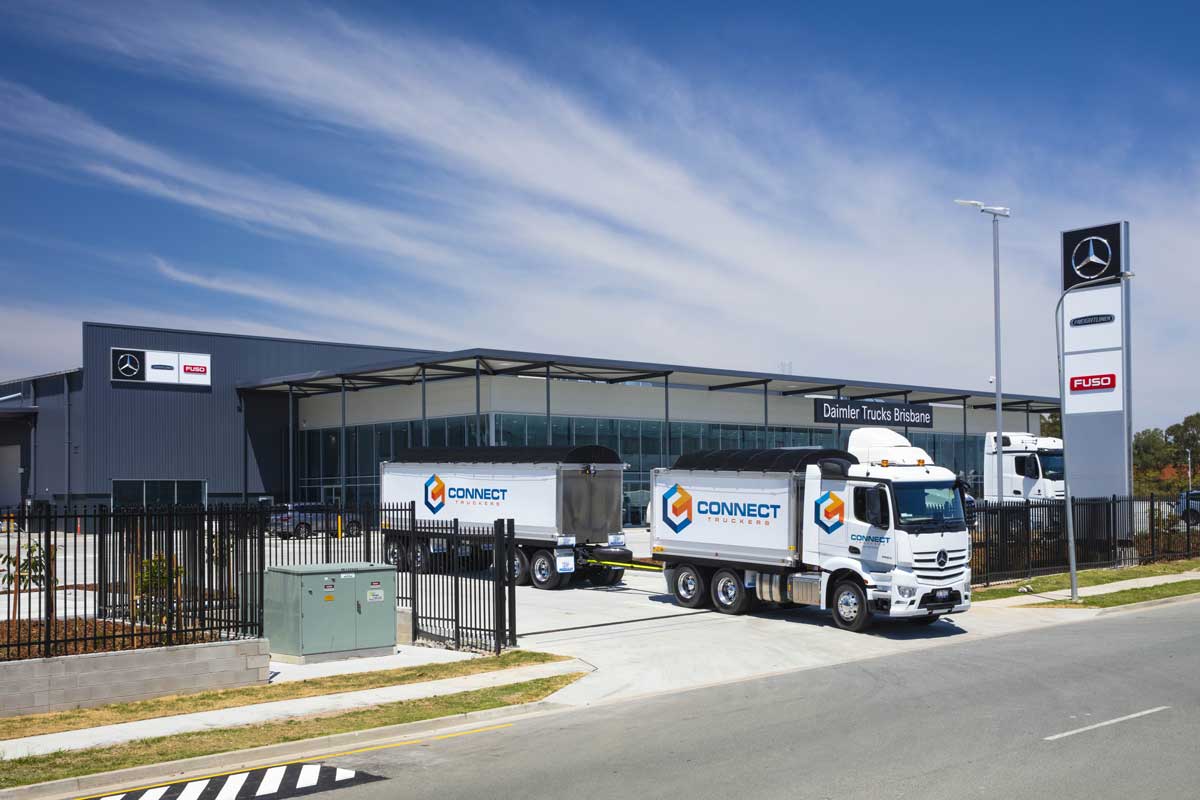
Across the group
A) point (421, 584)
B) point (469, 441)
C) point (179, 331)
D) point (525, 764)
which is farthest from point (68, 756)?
point (179, 331)

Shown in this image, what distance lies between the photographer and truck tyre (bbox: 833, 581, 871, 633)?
762 inches

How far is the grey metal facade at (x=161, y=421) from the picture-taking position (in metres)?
50.2

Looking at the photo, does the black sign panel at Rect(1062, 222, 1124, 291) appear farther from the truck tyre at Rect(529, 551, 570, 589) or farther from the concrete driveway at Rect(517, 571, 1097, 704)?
the truck tyre at Rect(529, 551, 570, 589)

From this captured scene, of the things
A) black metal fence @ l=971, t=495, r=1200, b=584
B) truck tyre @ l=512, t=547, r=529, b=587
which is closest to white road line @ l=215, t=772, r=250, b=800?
truck tyre @ l=512, t=547, r=529, b=587

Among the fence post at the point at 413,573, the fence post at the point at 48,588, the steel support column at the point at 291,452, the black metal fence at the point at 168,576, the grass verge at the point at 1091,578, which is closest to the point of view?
the fence post at the point at 48,588

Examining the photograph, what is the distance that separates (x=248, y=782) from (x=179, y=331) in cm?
4651

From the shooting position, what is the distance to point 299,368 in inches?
2227

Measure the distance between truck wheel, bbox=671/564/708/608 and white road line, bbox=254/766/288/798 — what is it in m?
13.6

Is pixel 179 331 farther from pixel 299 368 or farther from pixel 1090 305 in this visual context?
pixel 1090 305

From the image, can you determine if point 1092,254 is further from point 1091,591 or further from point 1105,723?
point 1105,723

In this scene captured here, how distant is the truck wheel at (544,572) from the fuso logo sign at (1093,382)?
19.0 m

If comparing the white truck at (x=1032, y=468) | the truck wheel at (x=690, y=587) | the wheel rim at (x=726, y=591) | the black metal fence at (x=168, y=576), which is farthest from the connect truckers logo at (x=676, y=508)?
the white truck at (x=1032, y=468)

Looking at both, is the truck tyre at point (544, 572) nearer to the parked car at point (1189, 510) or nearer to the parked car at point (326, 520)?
the parked car at point (326, 520)

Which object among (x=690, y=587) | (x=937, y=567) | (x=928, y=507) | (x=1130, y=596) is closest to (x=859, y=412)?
(x=1130, y=596)
